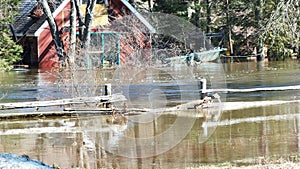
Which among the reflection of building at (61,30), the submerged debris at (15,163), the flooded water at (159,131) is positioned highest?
the reflection of building at (61,30)

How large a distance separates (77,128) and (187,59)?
76.5 feet

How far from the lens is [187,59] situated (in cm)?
3766

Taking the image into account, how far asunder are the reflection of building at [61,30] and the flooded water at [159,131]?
11.5 m

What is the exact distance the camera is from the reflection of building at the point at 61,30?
35.5 metres

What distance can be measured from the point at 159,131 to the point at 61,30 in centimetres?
2434

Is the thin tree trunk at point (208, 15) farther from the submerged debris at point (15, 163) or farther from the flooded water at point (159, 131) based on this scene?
the submerged debris at point (15, 163)

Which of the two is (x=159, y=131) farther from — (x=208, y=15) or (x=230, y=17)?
(x=208, y=15)

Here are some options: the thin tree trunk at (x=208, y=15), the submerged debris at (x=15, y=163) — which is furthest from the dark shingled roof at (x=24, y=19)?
the submerged debris at (x=15, y=163)

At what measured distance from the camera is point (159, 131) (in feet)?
46.5

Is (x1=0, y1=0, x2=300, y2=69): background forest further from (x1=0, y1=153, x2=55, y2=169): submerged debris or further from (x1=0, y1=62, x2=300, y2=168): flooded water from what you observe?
(x1=0, y1=153, x2=55, y2=169): submerged debris

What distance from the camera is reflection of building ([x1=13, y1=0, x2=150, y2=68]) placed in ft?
117

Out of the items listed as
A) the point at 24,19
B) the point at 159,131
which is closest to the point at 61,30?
the point at 24,19

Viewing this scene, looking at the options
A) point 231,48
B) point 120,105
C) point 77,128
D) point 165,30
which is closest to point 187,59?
point 165,30

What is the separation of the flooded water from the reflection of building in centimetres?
1151
